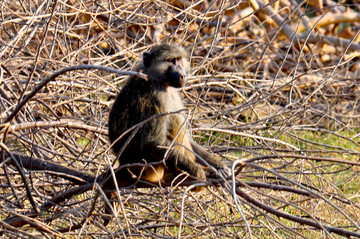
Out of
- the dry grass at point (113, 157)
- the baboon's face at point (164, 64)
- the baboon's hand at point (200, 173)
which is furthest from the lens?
the baboon's face at point (164, 64)

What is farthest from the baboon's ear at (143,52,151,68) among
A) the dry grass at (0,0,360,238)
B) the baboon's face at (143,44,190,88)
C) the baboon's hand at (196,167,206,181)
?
the baboon's hand at (196,167,206,181)

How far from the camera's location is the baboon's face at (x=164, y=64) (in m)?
4.12

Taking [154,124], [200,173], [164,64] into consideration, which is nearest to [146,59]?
[164,64]

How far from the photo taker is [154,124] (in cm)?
389

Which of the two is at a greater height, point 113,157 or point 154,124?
point 154,124

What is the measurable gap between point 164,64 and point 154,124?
1.77 ft

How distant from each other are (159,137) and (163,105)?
0.28m

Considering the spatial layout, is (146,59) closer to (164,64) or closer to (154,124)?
(164,64)

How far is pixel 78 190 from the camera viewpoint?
132 inches

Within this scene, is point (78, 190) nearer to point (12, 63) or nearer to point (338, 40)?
point (12, 63)

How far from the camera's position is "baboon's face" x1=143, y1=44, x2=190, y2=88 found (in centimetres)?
412

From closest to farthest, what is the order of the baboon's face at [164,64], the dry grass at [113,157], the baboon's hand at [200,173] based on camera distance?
the dry grass at [113,157], the baboon's hand at [200,173], the baboon's face at [164,64]

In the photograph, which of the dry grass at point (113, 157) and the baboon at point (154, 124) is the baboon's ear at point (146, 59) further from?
the dry grass at point (113, 157)

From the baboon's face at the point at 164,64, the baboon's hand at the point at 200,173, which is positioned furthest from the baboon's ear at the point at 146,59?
the baboon's hand at the point at 200,173
